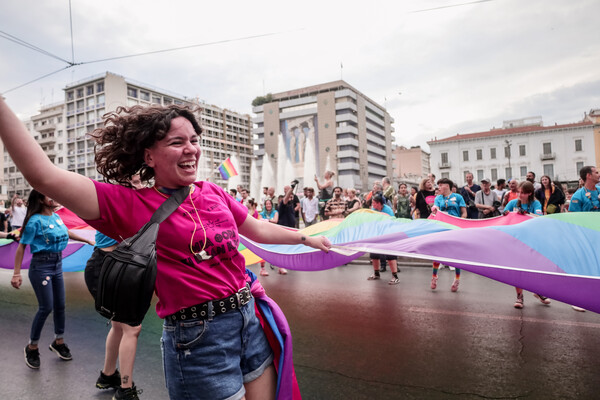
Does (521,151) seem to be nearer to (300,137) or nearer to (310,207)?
(300,137)

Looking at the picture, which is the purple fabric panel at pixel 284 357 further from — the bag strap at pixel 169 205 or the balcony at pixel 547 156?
the balcony at pixel 547 156

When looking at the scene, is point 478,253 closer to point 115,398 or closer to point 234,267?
point 234,267

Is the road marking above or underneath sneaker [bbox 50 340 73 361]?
underneath

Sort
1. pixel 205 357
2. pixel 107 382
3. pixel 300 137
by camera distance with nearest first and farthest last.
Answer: pixel 205 357, pixel 107 382, pixel 300 137

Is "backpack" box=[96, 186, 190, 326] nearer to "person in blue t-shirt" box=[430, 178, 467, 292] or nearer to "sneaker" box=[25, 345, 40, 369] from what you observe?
"sneaker" box=[25, 345, 40, 369]

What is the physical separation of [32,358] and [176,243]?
3895 millimetres

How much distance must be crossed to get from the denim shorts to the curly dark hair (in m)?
0.70

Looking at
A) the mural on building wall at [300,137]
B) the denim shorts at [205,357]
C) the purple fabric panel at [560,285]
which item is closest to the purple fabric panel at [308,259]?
the purple fabric panel at [560,285]

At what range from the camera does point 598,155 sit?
2470 inches

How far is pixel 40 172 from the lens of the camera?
4.40 feet

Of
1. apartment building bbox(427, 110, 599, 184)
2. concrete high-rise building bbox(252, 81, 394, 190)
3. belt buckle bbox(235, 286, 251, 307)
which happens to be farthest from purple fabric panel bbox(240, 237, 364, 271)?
concrete high-rise building bbox(252, 81, 394, 190)

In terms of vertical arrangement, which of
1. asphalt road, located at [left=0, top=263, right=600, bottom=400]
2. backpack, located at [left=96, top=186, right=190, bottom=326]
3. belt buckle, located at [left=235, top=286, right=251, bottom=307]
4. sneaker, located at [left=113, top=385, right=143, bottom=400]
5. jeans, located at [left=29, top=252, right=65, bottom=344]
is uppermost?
backpack, located at [left=96, top=186, right=190, bottom=326]

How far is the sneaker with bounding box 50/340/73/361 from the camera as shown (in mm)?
4441

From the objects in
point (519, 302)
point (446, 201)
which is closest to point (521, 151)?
point (446, 201)
